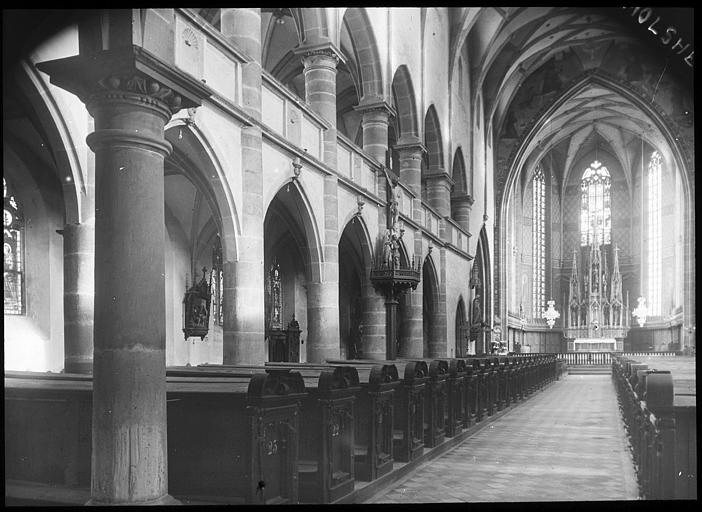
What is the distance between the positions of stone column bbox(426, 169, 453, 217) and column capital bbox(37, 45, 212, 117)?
19009mm

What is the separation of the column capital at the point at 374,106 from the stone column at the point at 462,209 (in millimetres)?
10589

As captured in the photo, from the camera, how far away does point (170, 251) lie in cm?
1628

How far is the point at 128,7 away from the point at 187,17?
455cm

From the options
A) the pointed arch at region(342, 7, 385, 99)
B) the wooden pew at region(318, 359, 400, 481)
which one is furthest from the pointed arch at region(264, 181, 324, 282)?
the wooden pew at region(318, 359, 400, 481)

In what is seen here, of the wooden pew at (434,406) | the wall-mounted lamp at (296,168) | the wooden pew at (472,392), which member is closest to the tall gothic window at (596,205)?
the wooden pew at (472,392)

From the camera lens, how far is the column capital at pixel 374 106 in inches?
676

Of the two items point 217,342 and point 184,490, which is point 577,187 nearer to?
point 217,342

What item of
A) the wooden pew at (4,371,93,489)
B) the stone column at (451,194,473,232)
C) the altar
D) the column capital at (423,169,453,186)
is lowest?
the altar

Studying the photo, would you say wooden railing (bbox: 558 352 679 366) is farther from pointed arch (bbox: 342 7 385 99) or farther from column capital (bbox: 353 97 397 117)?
pointed arch (bbox: 342 7 385 99)

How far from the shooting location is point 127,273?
4.89 metres

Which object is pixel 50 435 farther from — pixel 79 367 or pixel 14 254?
pixel 14 254

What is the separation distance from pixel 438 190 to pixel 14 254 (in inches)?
568

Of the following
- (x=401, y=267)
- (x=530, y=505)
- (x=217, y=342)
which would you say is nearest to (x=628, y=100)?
(x=401, y=267)

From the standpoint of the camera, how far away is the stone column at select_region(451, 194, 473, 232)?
90.4 ft
